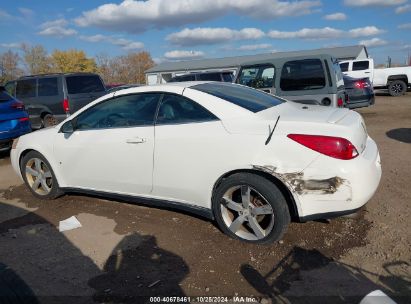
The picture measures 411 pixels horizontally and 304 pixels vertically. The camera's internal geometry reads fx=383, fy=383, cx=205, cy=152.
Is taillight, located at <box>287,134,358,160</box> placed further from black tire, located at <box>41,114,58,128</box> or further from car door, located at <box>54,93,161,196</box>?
black tire, located at <box>41,114,58,128</box>

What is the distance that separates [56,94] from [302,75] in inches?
277

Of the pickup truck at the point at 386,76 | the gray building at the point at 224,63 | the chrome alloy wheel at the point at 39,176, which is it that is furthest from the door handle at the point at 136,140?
the gray building at the point at 224,63

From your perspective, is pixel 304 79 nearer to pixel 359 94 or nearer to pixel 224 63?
pixel 359 94

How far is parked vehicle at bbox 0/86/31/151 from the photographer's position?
25.2ft

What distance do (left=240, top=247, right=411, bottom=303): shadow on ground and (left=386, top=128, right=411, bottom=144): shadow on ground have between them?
535 cm

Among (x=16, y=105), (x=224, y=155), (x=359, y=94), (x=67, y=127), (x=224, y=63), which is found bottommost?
(x=359, y=94)

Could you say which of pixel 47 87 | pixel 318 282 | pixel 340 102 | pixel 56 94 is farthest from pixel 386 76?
pixel 318 282

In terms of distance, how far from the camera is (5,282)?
3.36m

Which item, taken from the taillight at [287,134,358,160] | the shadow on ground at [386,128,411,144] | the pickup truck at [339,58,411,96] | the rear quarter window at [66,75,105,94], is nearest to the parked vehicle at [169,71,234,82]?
the rear quarter window at [66,75,105,94]

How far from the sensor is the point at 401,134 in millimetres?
8539

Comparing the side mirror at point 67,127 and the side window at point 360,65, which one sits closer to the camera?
the side mirror at point 67,127

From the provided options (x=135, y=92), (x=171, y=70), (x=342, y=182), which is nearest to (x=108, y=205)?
(x=135, y=92)

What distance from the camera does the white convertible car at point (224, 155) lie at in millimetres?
3354

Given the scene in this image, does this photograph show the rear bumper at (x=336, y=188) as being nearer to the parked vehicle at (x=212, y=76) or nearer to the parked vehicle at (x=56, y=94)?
the parked vehicle at (x=56, y=94)
